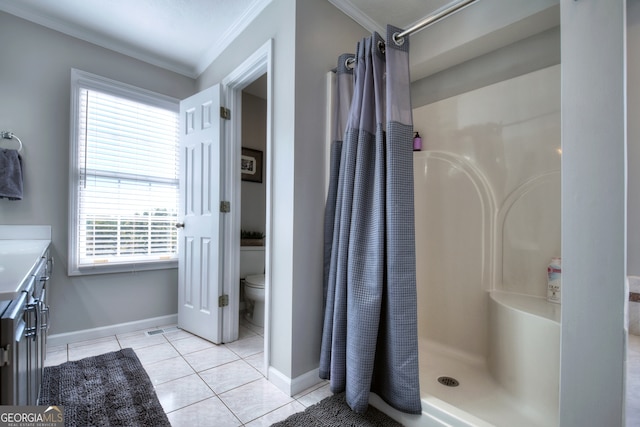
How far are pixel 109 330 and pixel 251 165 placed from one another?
1.99 m

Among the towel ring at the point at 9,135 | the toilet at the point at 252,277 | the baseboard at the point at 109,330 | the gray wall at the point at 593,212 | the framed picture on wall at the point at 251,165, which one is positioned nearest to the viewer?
the gray wall at the point at 593,212

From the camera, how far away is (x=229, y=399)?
150cm

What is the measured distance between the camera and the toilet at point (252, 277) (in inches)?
98.6

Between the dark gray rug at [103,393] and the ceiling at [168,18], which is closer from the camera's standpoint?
the dark gray rug at [103,393]

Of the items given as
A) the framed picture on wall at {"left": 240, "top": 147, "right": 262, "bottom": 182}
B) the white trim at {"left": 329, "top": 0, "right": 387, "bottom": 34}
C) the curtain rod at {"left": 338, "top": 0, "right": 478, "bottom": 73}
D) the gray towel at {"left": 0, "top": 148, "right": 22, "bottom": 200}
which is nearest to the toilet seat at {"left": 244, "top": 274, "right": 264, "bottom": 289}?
the framed picture on wall at {"left": 240, "top": 147, "right": 262, "bottom": 182}

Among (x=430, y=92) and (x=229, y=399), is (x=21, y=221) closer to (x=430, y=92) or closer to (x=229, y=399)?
(x=229, y=399)

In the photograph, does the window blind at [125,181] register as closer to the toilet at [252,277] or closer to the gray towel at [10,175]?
the gray towel at [10,175]

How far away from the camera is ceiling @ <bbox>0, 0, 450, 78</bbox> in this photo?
1.85 m

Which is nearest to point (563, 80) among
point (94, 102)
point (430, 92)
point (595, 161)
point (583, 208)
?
point (595, 161)

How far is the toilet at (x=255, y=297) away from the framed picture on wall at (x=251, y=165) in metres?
1.13

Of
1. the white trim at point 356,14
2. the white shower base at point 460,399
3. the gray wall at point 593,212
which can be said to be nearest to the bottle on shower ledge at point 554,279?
the white shower base at point 460,399

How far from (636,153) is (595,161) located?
0.48 m

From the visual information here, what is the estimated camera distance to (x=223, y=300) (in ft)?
7.25
